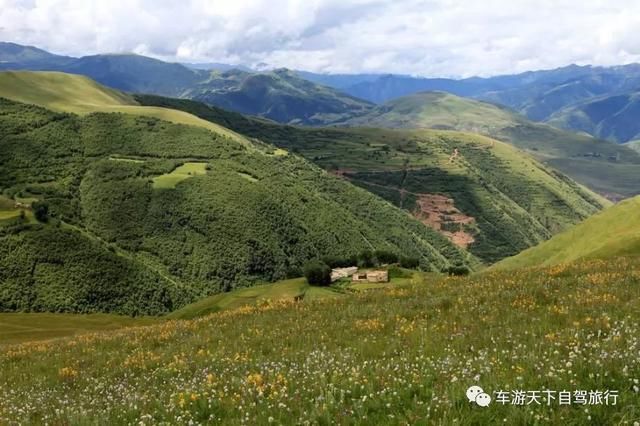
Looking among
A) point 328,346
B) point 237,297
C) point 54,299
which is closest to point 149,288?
point 54,299

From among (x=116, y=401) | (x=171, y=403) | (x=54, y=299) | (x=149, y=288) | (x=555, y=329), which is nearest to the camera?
(x=171, y=403)

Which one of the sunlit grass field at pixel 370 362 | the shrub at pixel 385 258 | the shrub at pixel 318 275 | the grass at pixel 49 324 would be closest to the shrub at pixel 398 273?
the shrub at pixel 318 275

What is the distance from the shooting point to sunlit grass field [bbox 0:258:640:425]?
26.7 ft

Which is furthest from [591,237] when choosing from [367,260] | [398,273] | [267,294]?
[267,294]

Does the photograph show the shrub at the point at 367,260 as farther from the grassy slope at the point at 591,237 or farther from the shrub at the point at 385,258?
the grassy slope at the point at 591,237

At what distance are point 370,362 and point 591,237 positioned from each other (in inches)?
3758

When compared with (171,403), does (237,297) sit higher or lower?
lower

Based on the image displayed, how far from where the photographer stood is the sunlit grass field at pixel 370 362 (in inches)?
320

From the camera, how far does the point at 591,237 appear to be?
9400 cm

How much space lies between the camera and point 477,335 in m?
13.4

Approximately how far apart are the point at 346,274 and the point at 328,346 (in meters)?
91.0

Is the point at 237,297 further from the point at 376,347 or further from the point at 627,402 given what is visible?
the point at 627,402

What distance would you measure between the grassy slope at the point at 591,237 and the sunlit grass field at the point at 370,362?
6593 centimetres

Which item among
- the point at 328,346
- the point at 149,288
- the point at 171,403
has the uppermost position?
the point at 171,403
